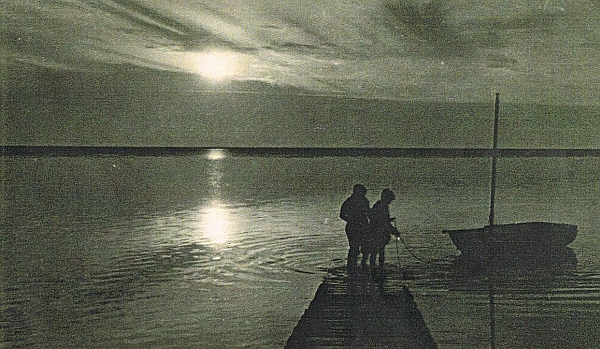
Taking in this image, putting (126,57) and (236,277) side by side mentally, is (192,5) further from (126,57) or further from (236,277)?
(236,277)

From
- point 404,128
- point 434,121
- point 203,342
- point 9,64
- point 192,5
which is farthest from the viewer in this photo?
point 404,128

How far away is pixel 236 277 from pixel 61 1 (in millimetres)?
1812

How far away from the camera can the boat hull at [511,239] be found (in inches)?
140

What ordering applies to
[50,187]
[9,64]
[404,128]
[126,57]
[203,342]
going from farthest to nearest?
[50,187] → [404,128] → [126,57] → [9,64] → [203,342]

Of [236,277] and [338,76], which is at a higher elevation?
[338,76]

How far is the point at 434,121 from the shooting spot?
3.87 meters

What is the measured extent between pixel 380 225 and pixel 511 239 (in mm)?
1249

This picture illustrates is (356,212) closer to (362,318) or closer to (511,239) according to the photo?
(362,318)

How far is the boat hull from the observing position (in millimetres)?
3566

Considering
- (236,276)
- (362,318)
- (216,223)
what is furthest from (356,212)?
(216,223)

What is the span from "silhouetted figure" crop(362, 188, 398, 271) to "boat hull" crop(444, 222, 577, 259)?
2.68 ft

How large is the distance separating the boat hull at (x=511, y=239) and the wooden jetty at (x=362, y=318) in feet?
2.28

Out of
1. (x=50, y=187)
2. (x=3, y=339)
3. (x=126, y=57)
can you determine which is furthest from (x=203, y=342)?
(x=50, y=187)

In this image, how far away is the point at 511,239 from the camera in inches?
140
